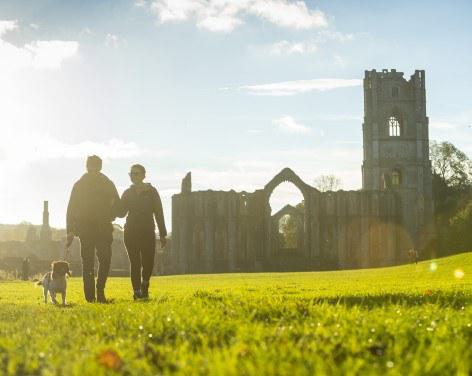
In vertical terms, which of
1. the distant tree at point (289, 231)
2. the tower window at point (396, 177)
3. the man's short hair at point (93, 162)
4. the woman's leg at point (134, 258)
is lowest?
the woman's leg at point (134, 258)

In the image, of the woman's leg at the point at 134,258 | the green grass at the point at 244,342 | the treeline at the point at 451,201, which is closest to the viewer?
the green grass at the point at 244,342

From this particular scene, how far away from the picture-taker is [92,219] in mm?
11562

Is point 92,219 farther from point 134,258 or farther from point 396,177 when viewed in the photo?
point 396,177

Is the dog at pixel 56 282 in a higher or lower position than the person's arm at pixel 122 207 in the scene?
lower

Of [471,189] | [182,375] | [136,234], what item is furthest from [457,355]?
[471,189]

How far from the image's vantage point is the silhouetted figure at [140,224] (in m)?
11.5

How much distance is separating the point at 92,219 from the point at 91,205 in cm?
21

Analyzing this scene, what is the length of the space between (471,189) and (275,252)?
25295 millimetres

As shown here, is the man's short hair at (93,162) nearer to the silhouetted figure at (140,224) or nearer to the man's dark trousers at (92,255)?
the silhouetted figure at (140,224)

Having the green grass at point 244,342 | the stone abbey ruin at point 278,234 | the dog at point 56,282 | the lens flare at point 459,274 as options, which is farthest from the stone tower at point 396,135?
the green grass at point 244,342

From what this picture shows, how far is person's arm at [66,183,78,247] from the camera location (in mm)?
11570

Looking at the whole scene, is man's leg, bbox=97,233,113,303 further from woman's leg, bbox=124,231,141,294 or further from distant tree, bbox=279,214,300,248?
distant tree, bbox=279,214,300,248

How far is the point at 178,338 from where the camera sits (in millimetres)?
5203

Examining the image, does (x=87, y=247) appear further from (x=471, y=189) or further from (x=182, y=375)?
(x=471, y=189)
